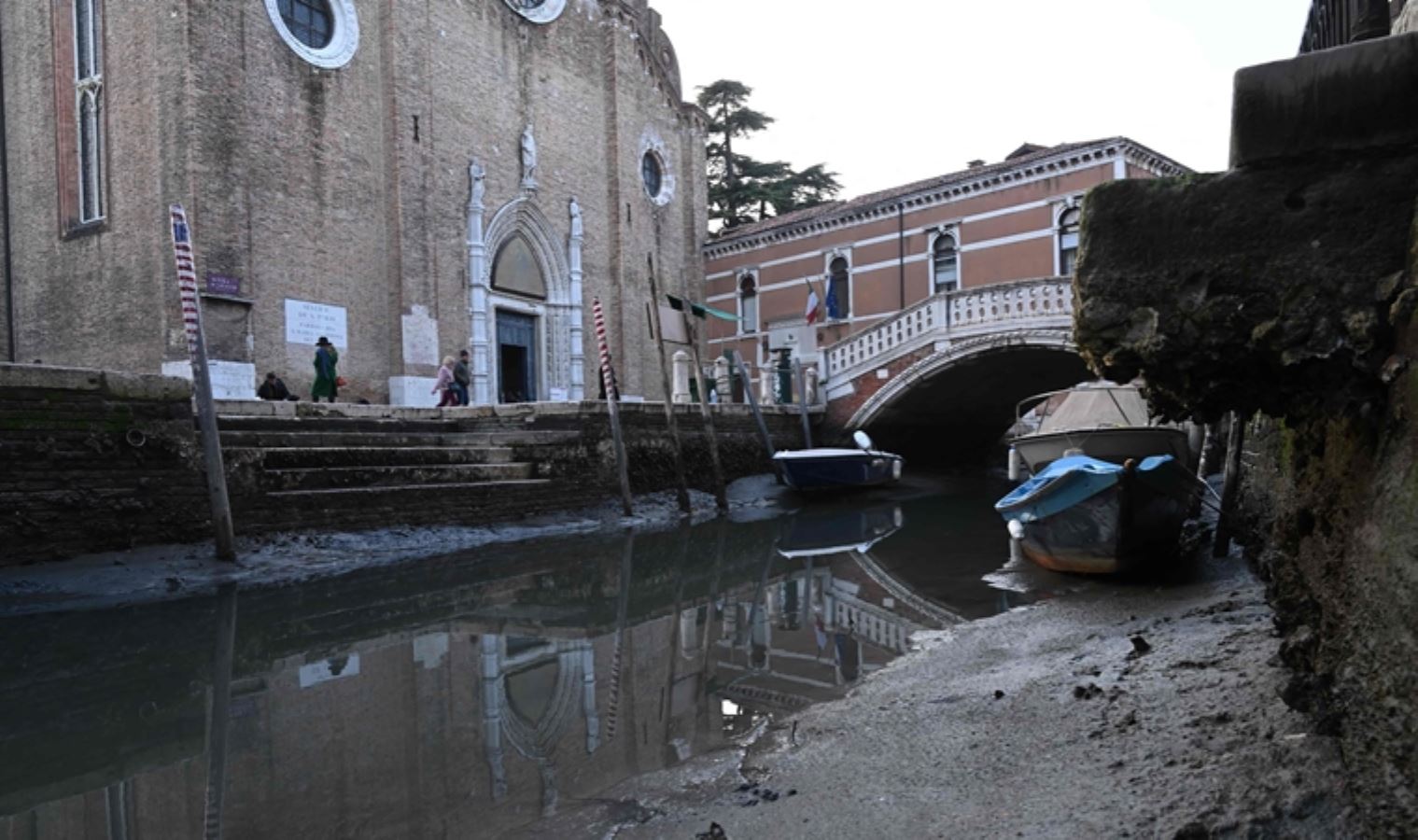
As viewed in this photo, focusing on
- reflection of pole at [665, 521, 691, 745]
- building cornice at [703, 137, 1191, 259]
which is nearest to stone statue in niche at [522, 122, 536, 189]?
building cornice at [703, 137, 1191, 259]

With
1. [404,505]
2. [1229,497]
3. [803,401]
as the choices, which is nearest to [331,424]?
[404,505]

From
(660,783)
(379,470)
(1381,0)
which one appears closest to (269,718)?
(660,783)

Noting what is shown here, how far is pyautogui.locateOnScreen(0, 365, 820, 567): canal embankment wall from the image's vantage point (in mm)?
6934

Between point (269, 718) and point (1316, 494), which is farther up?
point (1316, 494)

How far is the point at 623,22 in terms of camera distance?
21.2 metres

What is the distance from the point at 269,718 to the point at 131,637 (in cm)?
219

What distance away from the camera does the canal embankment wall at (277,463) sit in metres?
6.93

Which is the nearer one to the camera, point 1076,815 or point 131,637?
point 1076,815

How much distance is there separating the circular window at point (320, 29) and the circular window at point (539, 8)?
4.01m

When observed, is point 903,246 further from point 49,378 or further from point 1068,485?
point 49,378

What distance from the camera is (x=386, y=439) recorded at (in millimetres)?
10430

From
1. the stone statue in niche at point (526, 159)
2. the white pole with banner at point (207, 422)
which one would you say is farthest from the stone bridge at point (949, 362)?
the white pole with banner at point (207, 422)

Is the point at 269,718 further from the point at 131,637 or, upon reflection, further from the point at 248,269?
the point at 248,269

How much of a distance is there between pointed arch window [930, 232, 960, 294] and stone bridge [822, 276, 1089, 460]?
307 centimetres
